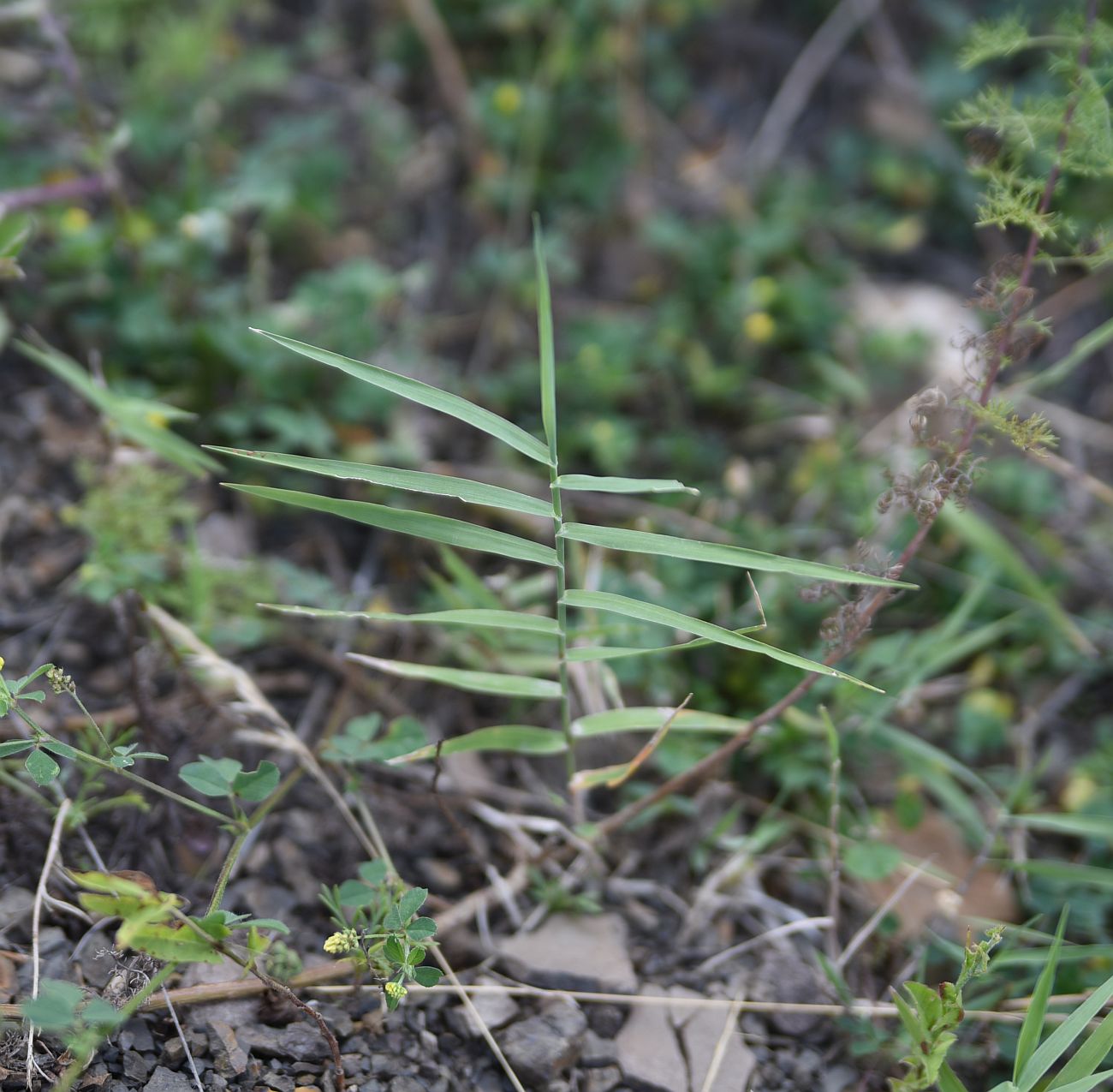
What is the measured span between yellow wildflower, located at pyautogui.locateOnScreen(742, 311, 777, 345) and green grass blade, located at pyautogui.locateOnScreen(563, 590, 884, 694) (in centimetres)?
151

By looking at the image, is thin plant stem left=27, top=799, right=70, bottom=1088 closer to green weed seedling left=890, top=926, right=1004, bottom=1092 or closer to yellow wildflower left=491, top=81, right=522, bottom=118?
green weed seedling left=890, top=926, right=1004, bottom=1092

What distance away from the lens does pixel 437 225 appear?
3000 millimetres

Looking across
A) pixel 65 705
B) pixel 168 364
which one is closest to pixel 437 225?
pixel 168 364

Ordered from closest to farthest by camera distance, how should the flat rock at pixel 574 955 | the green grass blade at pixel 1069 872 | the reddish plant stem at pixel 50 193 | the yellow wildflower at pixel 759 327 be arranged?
the flat rock at pixel 574 955, the green grass blade at pixel 1069 872, the reddish plant stem at pixel 50 193, the yellow wildflower at pixel 759 327

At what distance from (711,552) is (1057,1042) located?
0.87m

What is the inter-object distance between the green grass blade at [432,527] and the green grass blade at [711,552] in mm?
69

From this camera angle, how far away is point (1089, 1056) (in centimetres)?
136

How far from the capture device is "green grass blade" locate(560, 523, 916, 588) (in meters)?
1.35

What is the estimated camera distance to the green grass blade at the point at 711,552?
1350 mm

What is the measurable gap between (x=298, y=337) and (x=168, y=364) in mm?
317

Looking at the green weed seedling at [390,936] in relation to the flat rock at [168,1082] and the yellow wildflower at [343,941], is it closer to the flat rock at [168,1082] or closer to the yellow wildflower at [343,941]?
the yellow wildflower at [343,941]

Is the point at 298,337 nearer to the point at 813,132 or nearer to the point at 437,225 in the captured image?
the point at 437,225

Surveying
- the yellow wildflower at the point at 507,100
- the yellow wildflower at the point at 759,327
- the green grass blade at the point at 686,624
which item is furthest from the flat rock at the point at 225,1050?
the yellow wildflower at the point at 507,100

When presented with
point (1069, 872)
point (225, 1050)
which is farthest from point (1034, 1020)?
point (225, 1050)
